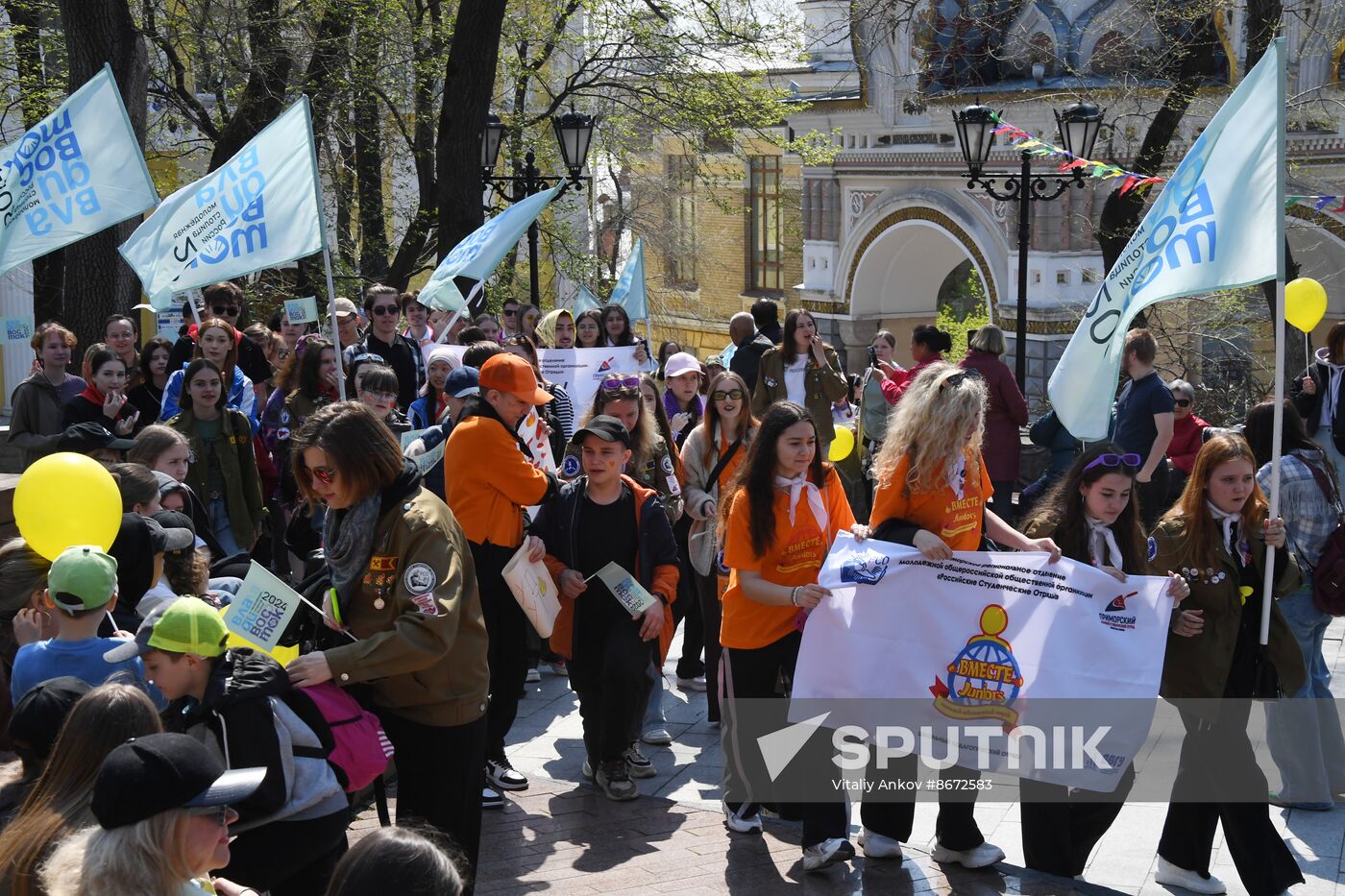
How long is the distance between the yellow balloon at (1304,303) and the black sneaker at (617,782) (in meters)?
4.41

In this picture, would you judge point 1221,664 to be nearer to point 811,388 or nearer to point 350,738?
point 350,738

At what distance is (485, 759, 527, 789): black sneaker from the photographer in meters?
6.43

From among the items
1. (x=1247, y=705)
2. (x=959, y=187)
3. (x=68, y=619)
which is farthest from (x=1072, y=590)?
(x=959, y=187)

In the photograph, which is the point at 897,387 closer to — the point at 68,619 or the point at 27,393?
the point at 27,393

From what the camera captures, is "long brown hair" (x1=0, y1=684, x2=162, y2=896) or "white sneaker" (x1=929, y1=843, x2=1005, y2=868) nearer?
"long brown hair" (x1=0, y1=684, x2=162, y2=896)

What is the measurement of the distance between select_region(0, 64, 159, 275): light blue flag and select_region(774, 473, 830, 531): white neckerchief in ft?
17.1

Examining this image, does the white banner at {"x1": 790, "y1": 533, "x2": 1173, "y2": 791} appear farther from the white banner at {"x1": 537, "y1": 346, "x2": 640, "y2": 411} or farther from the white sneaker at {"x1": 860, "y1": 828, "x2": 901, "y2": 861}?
the white banner at {"x1": 537, "y1": 346, "x2": 640, "y2": 411}

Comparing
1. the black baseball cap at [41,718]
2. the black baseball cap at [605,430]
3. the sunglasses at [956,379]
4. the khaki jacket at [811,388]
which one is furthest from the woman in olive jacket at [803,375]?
the black baseball cap at [41,718]

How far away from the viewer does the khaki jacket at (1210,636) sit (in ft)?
17.9

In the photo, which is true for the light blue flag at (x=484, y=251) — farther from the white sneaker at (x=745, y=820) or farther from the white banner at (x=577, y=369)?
the white sneaker at (x=745, y=820)

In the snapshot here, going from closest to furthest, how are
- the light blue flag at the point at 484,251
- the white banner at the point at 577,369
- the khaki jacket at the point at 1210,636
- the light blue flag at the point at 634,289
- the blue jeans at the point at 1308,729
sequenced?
the khaki jacket at the point at 1210,636, the blue jeans at the point at 1308,729, the light blue flag at the point at 484,251, the white banner at the point at 577,369, the light blue flag at the point at 634,289

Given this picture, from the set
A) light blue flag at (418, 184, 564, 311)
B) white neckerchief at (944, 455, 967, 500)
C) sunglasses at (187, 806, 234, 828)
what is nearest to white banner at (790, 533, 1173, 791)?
white neckerchief at (944, 455, 967, 500)

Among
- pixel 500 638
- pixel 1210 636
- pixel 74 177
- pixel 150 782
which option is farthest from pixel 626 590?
pixel 74 177

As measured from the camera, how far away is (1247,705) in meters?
5.53
